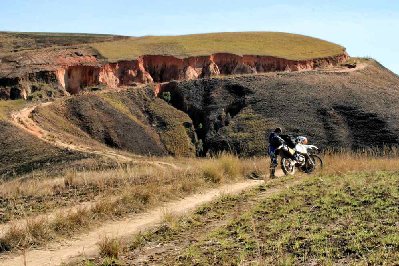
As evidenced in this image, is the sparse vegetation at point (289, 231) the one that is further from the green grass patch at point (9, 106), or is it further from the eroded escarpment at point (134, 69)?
the eroded escarpment at point (134, 69)

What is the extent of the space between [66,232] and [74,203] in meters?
2.25

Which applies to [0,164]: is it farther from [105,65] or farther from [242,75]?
[242,75]

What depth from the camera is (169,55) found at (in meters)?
59.8

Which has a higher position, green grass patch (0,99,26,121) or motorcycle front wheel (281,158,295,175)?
motorcycle front wheel (281,158,295,175)

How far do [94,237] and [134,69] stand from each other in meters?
49.1

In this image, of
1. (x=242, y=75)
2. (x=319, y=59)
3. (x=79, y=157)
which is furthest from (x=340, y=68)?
(x=79, y=157)

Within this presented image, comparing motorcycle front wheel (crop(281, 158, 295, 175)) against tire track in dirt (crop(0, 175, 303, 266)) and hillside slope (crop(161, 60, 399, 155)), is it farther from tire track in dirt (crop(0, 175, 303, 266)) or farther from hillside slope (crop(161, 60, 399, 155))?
hillside slope (crop(161, 60, 399, 155))

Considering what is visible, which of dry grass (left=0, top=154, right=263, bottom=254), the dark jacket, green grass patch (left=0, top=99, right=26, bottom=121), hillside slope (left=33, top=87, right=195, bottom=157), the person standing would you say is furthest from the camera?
hillside slope (left=33, top=87, right=195, bottom=157)

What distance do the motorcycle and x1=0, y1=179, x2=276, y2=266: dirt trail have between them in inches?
178

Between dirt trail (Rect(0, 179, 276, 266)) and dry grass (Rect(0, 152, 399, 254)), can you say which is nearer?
dirt trail (Rect(0, 179, 276, 266))

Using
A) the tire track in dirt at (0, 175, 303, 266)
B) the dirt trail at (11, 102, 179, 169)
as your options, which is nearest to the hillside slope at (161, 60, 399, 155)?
the dirt trail at (11, 102, 179, 169)

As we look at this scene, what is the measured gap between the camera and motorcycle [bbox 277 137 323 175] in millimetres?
16656

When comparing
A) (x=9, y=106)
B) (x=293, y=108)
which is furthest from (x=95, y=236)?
(x=293, y=108)

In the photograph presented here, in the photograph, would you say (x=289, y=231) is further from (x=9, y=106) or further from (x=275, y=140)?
(x=9, y=106)
